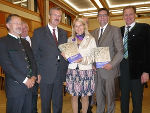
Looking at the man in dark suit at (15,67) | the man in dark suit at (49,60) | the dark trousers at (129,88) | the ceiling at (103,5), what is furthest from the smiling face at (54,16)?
the ceiling at (103,5)

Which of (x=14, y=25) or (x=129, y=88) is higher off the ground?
(x=14, y=25)

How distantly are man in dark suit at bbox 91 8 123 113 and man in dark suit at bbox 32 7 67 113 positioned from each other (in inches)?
22.1

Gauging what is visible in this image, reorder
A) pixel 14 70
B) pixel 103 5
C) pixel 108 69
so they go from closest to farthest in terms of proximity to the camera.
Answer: pixel 14 70 < pixel 108 69 < pixel 103 5

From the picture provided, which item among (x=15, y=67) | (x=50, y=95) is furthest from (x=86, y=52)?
(x=15, y=67)

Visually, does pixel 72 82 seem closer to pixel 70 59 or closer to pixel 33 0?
pixel 70 59

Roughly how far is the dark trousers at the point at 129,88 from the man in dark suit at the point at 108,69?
12cm

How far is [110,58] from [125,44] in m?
0.32

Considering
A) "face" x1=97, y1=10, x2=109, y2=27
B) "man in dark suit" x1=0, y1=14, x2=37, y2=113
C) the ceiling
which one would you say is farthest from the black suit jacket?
the ceiling

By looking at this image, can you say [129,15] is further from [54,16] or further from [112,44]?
[54,16]

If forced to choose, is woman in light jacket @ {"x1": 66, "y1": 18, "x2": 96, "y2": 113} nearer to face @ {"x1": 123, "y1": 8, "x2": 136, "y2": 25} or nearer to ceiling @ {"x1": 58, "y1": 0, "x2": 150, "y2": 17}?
face @ {"x1": 123, "y1": 8, "x2": 136, "y2": 25}

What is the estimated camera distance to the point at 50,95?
2504mm

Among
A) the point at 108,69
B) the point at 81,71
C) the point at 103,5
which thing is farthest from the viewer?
the point at 103,5

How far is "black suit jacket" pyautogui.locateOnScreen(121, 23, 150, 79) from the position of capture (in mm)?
2496

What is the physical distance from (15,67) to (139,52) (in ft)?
5.24
